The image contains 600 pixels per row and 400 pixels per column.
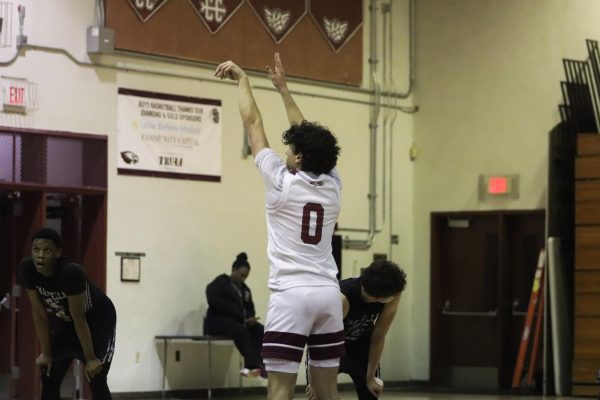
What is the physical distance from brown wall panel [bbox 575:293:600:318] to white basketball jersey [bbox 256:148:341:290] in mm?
9981

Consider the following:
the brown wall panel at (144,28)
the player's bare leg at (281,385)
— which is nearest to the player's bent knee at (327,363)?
the player's bare leg at (281,385)

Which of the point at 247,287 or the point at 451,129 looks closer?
the point at 247,287

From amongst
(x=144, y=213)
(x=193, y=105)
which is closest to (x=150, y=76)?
(x=193, y=105)

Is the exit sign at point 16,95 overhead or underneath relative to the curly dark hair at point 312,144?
overhead

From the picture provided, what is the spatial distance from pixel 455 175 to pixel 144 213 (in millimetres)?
5013

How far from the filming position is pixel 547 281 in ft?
50.8

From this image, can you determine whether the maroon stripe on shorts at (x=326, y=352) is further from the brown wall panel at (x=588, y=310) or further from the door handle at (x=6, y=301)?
the brown wall panel at (x=588, y=310)

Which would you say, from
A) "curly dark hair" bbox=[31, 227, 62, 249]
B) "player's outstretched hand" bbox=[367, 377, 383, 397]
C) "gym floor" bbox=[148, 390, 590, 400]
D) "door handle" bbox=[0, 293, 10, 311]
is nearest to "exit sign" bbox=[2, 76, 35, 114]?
"door handle" bbox=[0, 293, 10, 311]

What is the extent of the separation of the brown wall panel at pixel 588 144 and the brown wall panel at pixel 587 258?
1249mm

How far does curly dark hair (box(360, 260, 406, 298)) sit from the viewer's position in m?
6.47

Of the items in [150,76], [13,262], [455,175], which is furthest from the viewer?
[455,175]

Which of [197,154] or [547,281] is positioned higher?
[197,154]

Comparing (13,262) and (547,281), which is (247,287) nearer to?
(13,262)

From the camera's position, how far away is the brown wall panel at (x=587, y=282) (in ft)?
49.0
